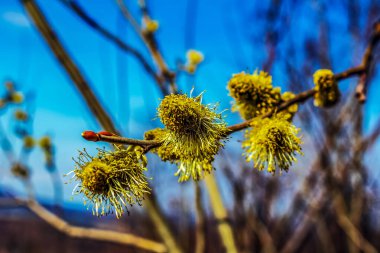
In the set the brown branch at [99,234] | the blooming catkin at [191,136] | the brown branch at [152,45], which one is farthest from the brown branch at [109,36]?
the blooming catkin at [191,136]

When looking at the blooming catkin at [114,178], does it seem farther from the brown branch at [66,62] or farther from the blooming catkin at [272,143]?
the brown branch at [66,62]

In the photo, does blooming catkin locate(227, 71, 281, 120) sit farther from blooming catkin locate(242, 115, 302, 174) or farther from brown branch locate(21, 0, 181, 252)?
brown branch locate(21, 0, 181, 252)

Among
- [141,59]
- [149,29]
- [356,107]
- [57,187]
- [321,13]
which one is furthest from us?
[321,13]

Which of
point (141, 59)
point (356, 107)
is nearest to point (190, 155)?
point (141, 59)

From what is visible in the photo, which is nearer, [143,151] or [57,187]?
[143,151]

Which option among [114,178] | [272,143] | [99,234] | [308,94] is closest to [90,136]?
[114,178]

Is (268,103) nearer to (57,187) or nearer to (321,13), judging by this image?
(57,187)
